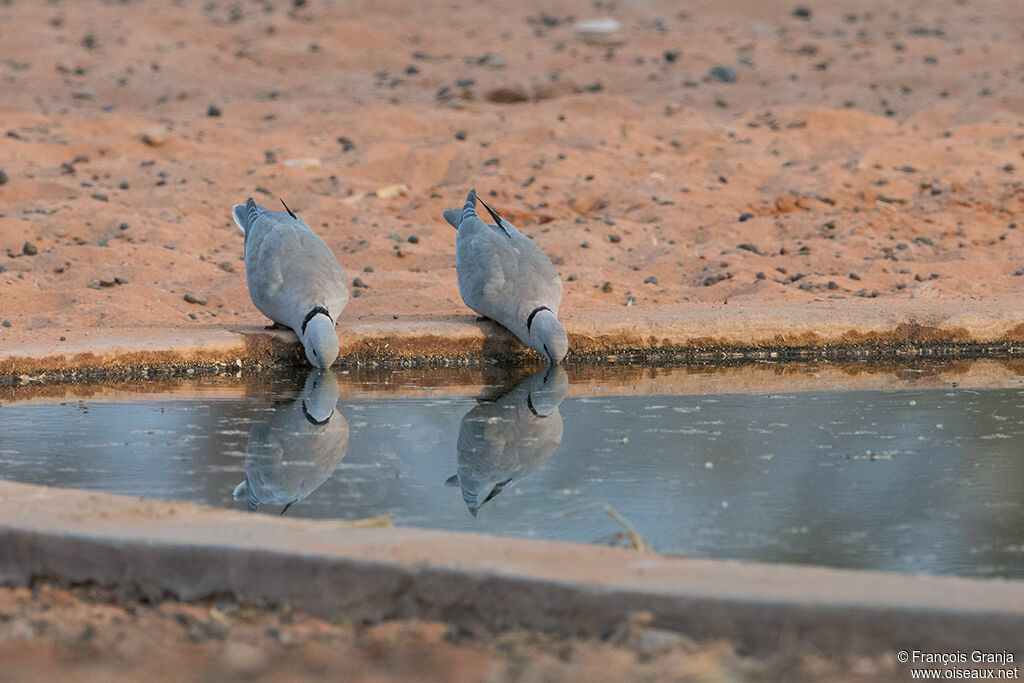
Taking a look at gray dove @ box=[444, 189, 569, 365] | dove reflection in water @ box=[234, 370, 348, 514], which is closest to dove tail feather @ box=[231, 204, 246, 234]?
gray dove @ box=[444, 189, 569, 365]

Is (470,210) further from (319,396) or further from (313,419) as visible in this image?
(313,419)

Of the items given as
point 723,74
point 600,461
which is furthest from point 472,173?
point 600,461

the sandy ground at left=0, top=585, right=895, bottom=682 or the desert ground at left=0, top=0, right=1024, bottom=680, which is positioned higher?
the sandy ground at left=0, top=585, right=895, bottom=682

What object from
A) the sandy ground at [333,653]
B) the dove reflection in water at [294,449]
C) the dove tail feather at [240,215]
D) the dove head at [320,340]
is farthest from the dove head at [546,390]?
the sandy ground at [333,653]

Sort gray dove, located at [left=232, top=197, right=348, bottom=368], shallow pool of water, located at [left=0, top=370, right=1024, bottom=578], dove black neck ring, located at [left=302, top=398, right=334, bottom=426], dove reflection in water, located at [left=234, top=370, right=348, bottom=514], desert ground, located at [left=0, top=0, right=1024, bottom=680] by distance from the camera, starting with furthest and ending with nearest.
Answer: gray dove, located at [left=232, top=197, right=348, bottom=368]
dove black neck ring, located at [left=302, top=398, right=334, bottom=426]
dove reflection in water, located at [left=234, top=370, right=348, bottom=514]
shallow pool of water, located at [left=0, top=370, right=1024, bottom=578]
desert ground, located at [left=0, top=0, right=1024, bottom=680]

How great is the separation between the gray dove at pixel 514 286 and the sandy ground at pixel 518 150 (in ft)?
0.96

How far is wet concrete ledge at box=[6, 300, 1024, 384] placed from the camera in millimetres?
6727

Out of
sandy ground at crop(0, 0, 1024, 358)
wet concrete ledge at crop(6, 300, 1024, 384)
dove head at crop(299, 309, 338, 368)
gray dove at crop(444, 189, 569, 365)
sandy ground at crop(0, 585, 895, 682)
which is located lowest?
sandy ground at crop(0, 0, 1024, 358)

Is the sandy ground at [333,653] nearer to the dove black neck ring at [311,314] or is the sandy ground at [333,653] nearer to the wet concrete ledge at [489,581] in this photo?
the wet concrete ledge at [489,581]

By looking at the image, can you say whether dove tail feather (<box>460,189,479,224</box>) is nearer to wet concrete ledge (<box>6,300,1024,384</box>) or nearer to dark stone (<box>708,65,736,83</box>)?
wet concrete ledge (<box>6,300,1024,384</box>)

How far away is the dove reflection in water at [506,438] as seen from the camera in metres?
4.13

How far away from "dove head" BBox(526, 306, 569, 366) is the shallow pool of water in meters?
0.27

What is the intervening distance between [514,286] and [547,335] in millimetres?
404

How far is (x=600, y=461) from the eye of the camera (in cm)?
436
